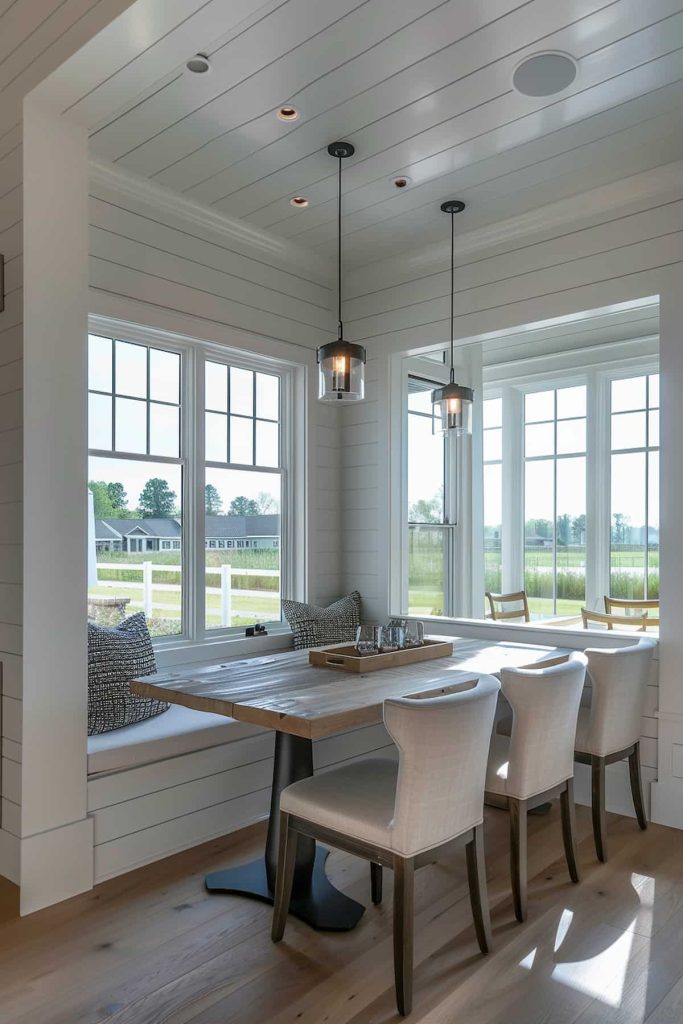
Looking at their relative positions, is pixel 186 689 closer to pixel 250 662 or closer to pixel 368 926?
pixel 250 662

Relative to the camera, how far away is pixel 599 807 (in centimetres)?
294

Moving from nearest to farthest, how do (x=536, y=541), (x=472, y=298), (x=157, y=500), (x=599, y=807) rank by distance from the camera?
(x=599, y=807) → (x=157, y=500) → (x=472, y=298) → (x=536, y=541)

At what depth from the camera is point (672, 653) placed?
3.27 metres

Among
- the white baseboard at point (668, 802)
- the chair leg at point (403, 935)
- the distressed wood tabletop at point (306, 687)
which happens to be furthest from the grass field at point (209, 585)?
the white baseboard at point (668, 802)

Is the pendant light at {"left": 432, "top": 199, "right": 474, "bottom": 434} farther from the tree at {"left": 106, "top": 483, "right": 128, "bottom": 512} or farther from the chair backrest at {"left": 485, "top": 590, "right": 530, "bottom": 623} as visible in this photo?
the chair backrest at {"left": 485, "top": 590, "right": 530, "bottom": 623}

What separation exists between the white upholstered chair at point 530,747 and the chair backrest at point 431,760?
1.33ft

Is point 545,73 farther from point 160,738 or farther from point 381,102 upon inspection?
point 160,738

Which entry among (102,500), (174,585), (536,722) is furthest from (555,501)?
(102,500)

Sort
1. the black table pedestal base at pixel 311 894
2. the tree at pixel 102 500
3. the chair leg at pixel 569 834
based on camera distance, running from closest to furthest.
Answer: the black table pedestal base at pixel 311 894 < the chair leg at pixel 569 834 < the tree at pixel 102 500

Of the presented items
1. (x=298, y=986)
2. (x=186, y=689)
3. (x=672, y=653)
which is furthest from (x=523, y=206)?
(x=298, y=986)

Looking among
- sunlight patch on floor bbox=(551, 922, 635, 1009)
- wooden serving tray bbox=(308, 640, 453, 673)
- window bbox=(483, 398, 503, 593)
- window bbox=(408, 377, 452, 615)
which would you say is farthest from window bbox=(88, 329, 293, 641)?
window bbox=(483, 398, 503, 593)

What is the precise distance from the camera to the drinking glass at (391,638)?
3.20 m

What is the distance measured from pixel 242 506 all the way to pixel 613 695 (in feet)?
7.28

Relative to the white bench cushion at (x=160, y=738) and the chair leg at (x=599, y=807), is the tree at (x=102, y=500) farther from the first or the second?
the chair leg at (x=599, y=807)
